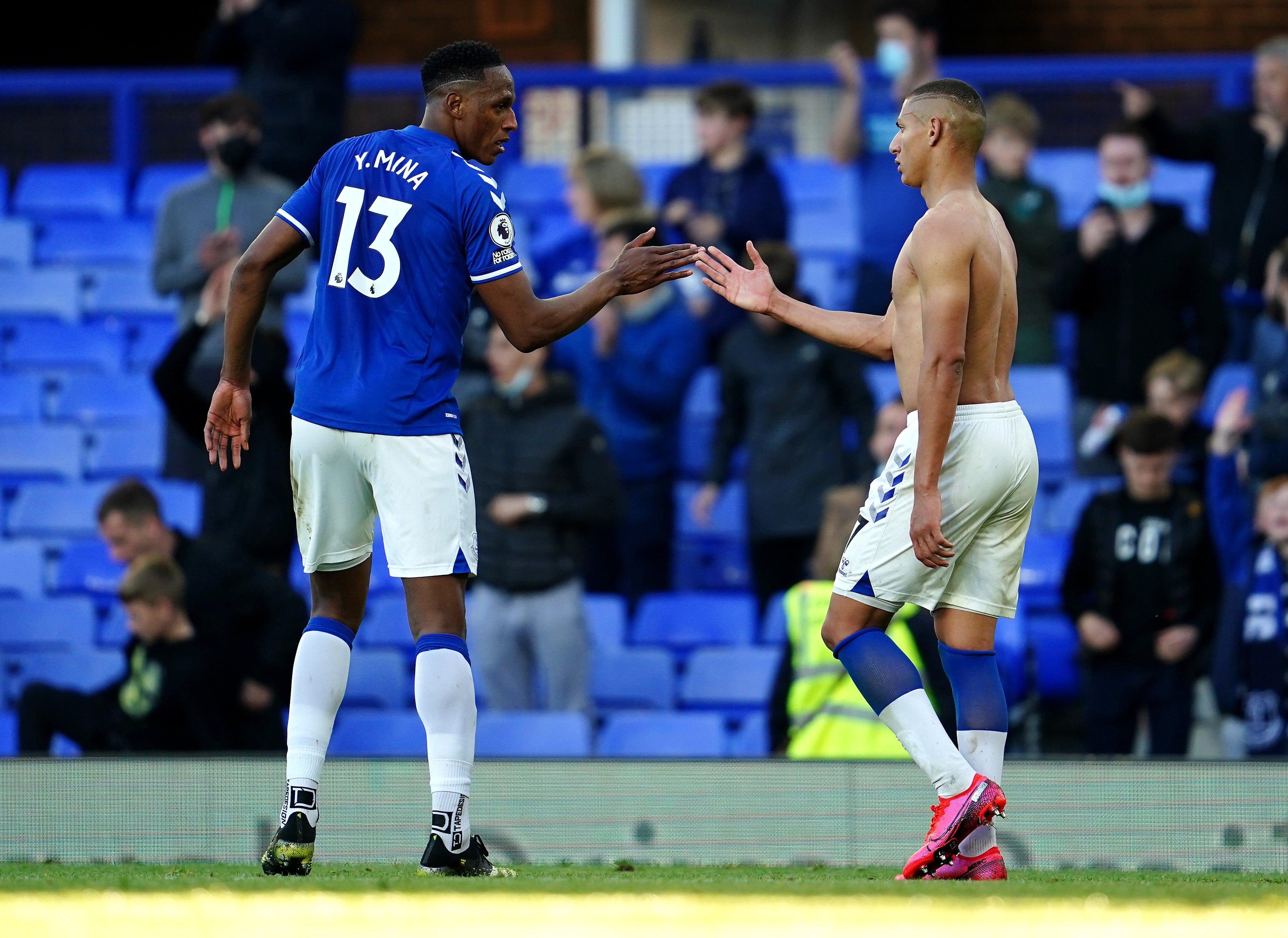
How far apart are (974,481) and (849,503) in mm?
2694

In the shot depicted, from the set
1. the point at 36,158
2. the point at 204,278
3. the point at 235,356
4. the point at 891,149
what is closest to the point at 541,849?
the point at 235,356

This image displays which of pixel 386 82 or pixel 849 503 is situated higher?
pixel 386 82

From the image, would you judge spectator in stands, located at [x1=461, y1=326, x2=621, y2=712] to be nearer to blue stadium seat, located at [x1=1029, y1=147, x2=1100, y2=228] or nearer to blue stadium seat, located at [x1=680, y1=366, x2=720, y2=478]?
blue stadium seat, located at [x1=680, y1=366, x2=720, y2=478]

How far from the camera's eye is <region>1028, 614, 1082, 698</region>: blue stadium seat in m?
8.55

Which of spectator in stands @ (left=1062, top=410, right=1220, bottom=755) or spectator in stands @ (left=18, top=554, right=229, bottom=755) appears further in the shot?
spectator in stands @ (left=1062, top=410, right=1220, bottom=755)

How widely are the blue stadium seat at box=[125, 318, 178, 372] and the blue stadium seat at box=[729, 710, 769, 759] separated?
4.78 metres

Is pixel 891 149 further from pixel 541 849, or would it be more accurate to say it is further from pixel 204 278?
pixel 204 278

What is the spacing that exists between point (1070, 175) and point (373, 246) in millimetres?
7339

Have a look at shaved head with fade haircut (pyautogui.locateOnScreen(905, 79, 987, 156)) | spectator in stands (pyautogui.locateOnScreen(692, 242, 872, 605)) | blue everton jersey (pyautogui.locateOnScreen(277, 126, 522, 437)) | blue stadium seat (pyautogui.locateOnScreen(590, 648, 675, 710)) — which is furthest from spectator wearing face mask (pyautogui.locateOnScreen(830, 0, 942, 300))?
blue everton jersey (pyautogui.locateOnScreen(277, 126, 522, 437))

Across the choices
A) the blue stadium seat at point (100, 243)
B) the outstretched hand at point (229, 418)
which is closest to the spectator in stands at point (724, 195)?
the blue stadium seat at point (100, 243)

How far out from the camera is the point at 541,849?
5.77 m

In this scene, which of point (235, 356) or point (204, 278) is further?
point (204, 278)

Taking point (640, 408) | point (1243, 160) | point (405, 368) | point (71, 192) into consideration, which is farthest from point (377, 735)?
point (71, 192)

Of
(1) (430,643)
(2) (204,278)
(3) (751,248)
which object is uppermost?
(2) (204,278)
